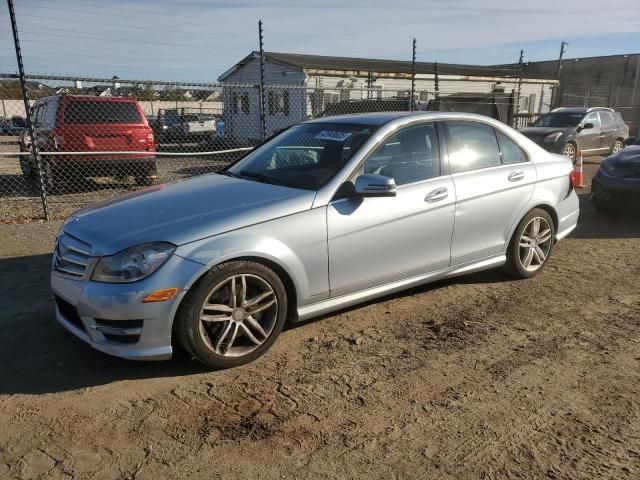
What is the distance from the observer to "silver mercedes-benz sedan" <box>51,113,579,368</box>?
3105 mm

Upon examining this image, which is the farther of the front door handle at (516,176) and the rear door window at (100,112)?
the rear door window at (100,112)

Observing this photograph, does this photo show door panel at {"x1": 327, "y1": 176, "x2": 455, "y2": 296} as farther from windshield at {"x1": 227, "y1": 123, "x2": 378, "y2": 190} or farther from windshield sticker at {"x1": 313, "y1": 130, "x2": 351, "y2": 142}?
windshield sticker at {"x1": 313, "y1": 130, "x2": 351, "y2": 142}

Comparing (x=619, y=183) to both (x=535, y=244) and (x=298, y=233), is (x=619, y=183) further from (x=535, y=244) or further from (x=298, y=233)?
(x=298, y=233)

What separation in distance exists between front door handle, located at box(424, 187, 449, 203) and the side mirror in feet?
1.83

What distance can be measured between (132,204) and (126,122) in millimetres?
7205

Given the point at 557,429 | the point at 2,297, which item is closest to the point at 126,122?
the point at 2,297

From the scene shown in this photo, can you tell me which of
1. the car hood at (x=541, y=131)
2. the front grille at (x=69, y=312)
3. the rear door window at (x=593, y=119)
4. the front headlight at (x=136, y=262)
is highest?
the rear door window at (x=593, y=119)

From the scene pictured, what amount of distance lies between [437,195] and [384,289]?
2.82 ft

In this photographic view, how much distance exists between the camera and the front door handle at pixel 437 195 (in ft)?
13.3

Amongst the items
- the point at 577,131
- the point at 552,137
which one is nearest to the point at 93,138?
the point at 552,137

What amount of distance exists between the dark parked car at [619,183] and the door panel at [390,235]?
4408 millimetres

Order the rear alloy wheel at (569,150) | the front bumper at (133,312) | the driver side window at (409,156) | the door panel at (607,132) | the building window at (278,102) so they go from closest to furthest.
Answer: the front bumper at (133,312)
the driver side window at (409,156)
the rear alloy wheel at (569,150)
the door panel at (607,132)
the building window at (278,102)

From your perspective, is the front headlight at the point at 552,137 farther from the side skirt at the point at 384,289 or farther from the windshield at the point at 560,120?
the side skirt at the point at 384,289

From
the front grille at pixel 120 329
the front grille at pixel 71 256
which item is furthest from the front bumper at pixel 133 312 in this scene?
the front grille at pixel 71 256
